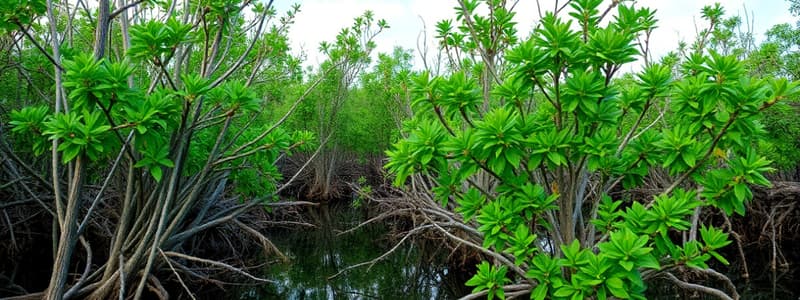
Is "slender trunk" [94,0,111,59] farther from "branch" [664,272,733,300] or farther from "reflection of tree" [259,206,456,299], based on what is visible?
"branch" [664,272,733,300]

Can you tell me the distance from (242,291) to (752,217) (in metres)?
7.08

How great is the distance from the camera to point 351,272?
18.5ft

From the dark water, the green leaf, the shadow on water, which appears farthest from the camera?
the shadow on water

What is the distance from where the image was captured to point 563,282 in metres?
2.06

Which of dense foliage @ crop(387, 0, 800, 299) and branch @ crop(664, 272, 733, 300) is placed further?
branch @ crop(664, 272, 733, 300)

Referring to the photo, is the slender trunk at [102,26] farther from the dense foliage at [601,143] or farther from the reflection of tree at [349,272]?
the reflection of tree at [349,272]

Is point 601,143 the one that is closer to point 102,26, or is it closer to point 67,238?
point 102,26

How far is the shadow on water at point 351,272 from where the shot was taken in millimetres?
4836

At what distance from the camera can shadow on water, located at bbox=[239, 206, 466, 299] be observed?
4.84 metres

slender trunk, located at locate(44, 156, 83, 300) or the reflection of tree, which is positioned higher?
slender trunk, located at locate(44, 156, 83, 300)

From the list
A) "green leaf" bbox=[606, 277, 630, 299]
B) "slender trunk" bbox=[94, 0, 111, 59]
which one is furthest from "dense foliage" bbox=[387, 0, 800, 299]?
"slender trunk" bbox=[94, 0, 111, 59]

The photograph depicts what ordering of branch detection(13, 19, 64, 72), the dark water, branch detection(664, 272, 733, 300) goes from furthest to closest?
the dark water < branch detection(13, 19, 64, 72) < branch detection(664, 272, 733, 300)

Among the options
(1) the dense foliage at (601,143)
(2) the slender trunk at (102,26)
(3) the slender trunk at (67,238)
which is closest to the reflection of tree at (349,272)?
(3) the slender trunk at (67,238)

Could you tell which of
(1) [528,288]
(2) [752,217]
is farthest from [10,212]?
(2) [752,217]
